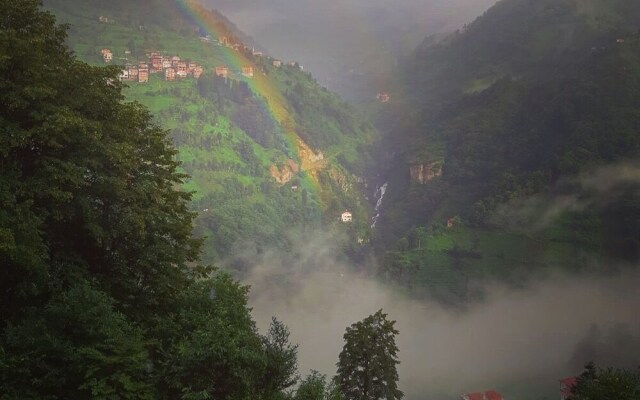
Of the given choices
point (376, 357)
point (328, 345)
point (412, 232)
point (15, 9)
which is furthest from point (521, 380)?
point (15, 9)

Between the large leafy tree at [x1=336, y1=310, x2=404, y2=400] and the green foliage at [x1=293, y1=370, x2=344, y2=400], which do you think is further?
the large leafy tree at [x1=336, y1=310, x2=404, y2=400]

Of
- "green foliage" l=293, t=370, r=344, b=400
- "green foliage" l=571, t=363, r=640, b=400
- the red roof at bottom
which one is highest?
the red roof at bottom

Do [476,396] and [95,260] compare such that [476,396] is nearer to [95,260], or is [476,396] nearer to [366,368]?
[366,368]

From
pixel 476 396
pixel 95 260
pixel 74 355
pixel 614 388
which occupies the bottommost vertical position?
pixel 74 355

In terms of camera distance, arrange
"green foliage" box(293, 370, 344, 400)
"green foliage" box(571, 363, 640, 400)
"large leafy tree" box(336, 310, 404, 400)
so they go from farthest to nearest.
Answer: "large leafy tree" box(336, 310, 404, 400)
"green foliage" box(571, 363, 640, 400)
"green foliage" box(293, 370, 344, 400)

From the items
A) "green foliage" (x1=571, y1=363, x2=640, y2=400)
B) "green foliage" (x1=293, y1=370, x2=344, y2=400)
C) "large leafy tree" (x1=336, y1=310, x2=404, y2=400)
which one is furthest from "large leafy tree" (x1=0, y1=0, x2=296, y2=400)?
"large leafy tree" (x1=336, y1=310, x2=404, y2=400)

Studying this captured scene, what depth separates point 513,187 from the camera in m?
185

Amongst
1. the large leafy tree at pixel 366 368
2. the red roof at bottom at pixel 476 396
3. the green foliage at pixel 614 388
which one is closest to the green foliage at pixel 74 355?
the green foliage at pixel 614 388

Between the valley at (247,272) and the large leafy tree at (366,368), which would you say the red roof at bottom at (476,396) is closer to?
the valley at (247,272)

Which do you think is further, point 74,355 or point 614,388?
point 614,388

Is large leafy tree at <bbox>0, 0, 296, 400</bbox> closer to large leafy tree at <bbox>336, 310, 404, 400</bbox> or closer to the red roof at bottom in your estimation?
large leafy tree at <bbox>336, 310, 404, 400</bbox>

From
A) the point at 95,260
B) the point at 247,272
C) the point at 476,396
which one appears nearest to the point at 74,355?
the point at 95,260

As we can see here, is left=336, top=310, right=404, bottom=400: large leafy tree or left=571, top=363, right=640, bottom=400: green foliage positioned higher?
left=336, top=310, right=404, bottom=400: large leafy tree

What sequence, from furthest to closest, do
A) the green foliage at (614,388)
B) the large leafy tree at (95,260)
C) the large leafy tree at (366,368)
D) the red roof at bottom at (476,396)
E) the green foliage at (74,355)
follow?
the red roof at bottom at (476,396) → the large leafy tree at (366,368) → the green foliage at (614,388) → the large leafy tree at (95,260) → the green foliage at (74,355)
